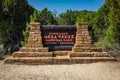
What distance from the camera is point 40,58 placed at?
1255 cm

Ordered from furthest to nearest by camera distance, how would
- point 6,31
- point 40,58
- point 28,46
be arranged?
1. point 6,31
2. point 28,46
3. point 40,58

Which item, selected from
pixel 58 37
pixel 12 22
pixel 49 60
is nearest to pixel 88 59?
pixel 49 60

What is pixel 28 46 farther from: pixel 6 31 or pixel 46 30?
pixel 6 31

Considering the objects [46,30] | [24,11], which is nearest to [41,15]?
[24,11]

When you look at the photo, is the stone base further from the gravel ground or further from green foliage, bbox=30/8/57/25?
green foliage, bbox=30/8/57/25

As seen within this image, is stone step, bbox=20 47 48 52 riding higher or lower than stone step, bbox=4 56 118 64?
higher

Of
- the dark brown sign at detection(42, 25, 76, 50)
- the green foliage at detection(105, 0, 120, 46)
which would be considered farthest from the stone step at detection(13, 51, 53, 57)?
the green foliage at detection(105, 0, 120, 46)

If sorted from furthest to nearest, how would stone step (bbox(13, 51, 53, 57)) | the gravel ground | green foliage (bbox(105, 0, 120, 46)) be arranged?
green foliage (bbox(105, 0, 120, 46))
stone step (bbox(13, 51, 53, 57))
the gravel ground

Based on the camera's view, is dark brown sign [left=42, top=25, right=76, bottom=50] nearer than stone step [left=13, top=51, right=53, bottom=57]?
No

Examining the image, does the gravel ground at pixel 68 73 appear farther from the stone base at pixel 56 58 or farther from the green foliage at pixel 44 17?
the green foliage at pixel 44 17

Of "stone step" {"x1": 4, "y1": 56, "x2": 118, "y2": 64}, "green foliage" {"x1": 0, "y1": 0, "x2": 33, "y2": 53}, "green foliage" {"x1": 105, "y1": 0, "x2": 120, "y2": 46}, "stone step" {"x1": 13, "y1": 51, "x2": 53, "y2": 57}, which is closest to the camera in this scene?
"stone step" {"x1": 4, "y1": 56, "x2": 118, "y2": 64}

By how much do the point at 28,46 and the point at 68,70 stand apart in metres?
3.74

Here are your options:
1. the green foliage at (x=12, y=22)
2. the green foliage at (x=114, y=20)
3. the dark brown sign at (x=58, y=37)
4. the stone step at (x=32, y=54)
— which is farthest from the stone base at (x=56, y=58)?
the green foliage at (x=12, y=22)

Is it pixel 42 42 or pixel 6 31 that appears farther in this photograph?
pixel 6 31
